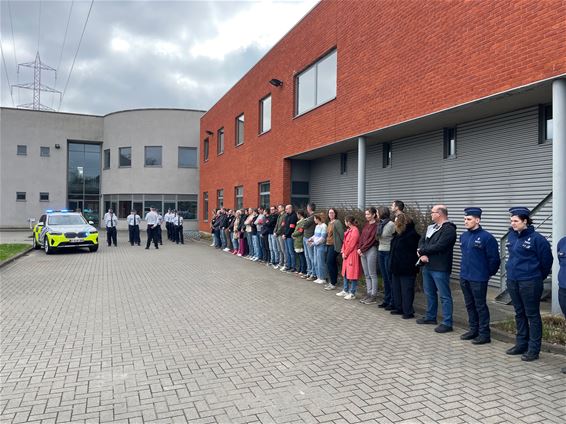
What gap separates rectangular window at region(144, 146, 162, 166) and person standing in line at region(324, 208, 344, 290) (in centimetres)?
2770

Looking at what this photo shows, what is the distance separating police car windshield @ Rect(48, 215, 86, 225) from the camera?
59.2 feet

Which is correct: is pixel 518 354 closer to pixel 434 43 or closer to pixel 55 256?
pixel 434 43

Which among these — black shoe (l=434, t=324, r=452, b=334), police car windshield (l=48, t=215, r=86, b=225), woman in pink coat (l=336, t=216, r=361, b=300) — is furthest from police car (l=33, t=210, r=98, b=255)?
black shoe (l=434, t=324, r=452, b=334)

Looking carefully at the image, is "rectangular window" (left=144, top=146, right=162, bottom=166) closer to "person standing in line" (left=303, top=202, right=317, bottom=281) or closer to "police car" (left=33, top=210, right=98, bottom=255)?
"police car" (left=33, top=210, right=98, bottom=255)

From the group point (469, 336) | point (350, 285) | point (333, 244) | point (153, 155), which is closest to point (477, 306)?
point (469, 336)

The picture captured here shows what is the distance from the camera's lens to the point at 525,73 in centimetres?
704

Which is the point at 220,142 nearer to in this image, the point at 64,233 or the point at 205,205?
the point at 205,205

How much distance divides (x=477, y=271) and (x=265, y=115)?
14644mm

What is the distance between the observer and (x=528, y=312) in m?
5.05

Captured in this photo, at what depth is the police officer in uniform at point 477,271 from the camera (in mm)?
5637

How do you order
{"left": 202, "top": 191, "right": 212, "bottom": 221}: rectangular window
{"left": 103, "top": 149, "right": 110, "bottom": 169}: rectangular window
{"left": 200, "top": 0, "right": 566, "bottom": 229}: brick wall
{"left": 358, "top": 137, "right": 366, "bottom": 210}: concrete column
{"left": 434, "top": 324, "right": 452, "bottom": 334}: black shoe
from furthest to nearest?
1. {"left": 103, "top": 149, "right": 110, "bottom": 169}: rectangular window
2. {"left": 202, "top": 191, "right": 212, "bottom": 221}: rectangular window
3. {"left": 358, "top": 137, "right": 366, "bottom": 210}: concrete column
4. {"left": 200, "top": 0, "right": 566, "bottom": 229}: brick wall
5. {"left": 434, "top": 324, "right": 452, "bottom": 334}: black shoe

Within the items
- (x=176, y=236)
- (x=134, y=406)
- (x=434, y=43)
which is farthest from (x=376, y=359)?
(x=176, y=236)

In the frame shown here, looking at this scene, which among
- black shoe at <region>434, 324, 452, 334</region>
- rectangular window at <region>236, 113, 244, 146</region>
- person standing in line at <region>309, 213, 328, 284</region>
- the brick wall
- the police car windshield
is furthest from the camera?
rectangular window at <region>236, 113, 244, 146</region>

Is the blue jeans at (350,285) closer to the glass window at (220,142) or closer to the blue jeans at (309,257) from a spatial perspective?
the blue jeans at (309,257)
